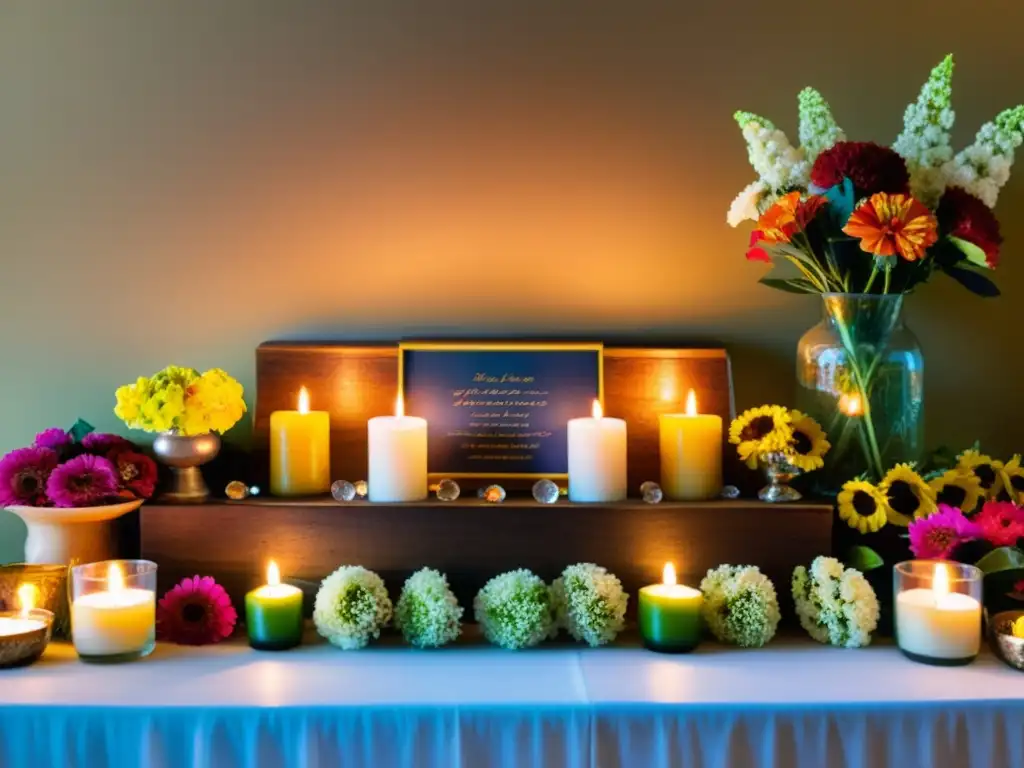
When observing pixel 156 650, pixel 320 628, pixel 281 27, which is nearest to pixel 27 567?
pixel 156 650

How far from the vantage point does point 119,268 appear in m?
1.76

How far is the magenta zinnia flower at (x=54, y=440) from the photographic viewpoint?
5.22ft

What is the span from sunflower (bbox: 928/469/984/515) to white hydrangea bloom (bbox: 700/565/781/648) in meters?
0.32

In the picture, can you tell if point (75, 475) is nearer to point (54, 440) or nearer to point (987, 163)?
point (54, 440)

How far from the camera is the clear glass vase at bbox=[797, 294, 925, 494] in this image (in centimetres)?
153

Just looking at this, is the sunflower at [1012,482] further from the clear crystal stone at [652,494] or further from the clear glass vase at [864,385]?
the clear crystal stone at [652,494]

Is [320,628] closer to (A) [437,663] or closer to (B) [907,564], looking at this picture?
(A) [437,663]

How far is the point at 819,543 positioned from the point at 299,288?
965mm

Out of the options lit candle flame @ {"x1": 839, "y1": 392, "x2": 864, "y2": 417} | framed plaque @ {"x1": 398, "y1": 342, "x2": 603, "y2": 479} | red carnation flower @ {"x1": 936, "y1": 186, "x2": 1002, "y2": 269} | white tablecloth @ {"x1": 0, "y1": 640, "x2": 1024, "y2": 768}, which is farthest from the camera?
framed plaque @ {"x1": 398, "y1": 342, "x2": 603, "y2": 479}

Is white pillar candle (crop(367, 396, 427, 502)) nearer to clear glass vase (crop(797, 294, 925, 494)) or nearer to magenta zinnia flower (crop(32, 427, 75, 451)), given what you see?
magenta zinnia flower (crop(32, 427, 75, 451))

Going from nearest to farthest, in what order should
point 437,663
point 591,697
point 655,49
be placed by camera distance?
1. point 591,697
2. point 437,663
3. point 655,49

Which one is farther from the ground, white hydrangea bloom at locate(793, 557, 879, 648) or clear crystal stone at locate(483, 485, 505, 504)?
clear crystal stone at locate(483, 485, 505, 504)

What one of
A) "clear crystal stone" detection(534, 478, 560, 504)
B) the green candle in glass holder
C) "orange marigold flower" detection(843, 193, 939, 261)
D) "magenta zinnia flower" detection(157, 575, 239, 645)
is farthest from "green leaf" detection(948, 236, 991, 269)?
"magenta zinnia flower" detection(157, 575, 239, 645)

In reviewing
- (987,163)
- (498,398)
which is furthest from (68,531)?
(987,163)
